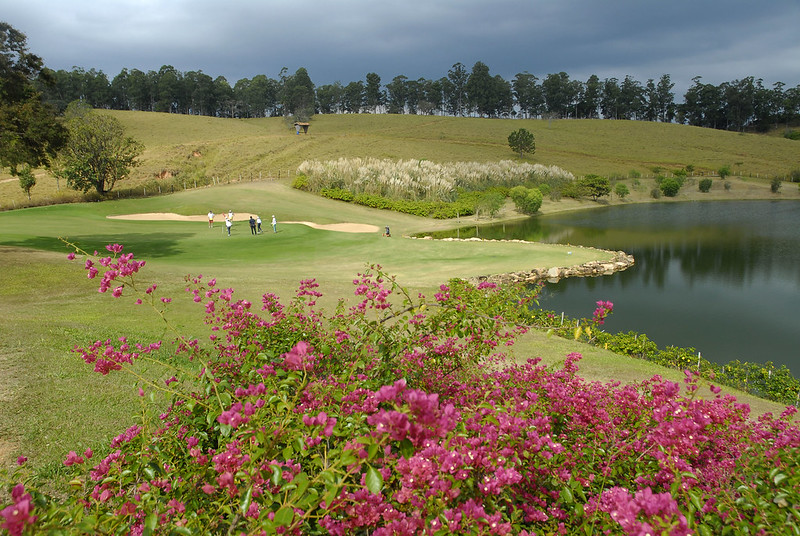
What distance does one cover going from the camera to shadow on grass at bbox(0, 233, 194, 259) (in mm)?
19247

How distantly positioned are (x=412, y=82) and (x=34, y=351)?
177m

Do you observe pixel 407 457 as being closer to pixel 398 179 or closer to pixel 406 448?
pixel 406 448

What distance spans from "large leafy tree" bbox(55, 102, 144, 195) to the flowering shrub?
4592cm

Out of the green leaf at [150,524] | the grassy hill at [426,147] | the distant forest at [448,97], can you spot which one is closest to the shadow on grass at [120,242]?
the green leaf at [150,524]

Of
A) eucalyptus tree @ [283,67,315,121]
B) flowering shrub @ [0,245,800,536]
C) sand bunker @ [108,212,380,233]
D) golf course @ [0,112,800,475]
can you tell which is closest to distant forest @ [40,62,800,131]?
eucalyptus tree @ [283,67,315,121]

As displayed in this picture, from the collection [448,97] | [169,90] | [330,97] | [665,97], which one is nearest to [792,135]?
[665,97]

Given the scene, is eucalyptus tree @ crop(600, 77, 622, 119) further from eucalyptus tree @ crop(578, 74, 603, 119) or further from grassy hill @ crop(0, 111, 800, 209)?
grassy hill @ crop(0, 111, 800, 209)

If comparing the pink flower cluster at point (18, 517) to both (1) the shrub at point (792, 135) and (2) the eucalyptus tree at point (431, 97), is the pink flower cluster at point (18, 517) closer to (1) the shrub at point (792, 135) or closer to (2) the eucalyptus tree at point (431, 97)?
(1) the shrub at point (792, 135)

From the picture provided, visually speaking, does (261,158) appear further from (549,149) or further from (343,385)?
(343,385)

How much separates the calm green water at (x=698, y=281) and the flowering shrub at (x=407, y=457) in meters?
12.6

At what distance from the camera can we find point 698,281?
22.3 meters

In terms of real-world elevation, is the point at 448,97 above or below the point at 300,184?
above

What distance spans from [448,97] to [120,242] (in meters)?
162

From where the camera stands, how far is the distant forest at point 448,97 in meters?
121
